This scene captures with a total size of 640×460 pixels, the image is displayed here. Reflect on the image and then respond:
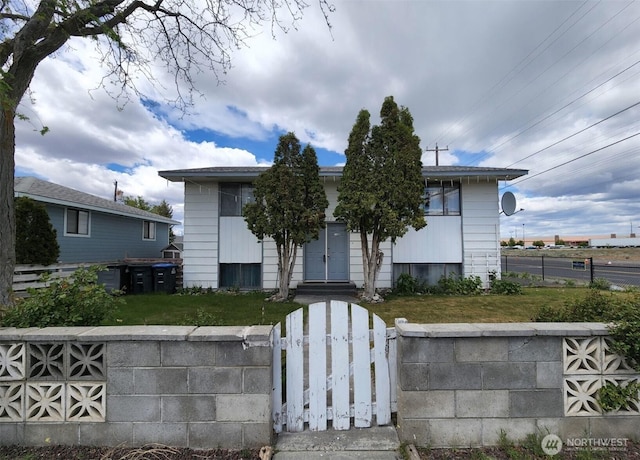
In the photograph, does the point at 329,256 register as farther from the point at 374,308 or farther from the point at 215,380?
the point at 215,380

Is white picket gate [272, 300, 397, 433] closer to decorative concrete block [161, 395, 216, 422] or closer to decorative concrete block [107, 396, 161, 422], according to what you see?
decorative concrete block [161, 395, 216, 422]

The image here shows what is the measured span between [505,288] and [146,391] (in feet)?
32.2

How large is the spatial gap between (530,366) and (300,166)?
6.50m

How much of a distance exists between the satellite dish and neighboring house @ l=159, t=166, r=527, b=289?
23 cm

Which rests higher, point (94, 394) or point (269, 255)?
point (269, 255)

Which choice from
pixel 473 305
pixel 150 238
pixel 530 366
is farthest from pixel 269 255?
pixel 150 238

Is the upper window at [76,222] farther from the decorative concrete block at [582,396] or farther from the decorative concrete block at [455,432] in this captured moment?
the decorative concrete block at [582,396]

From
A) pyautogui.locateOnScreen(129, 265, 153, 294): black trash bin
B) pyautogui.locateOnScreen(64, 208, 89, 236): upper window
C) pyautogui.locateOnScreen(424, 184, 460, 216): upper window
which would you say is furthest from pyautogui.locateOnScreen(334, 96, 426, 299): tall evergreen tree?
pyautogui.locateOnScreen(64, 208, 89, 236): upper window

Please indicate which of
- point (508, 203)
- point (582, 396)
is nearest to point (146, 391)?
point (582, 396)

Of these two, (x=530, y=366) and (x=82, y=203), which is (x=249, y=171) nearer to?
(x=82, y=203)

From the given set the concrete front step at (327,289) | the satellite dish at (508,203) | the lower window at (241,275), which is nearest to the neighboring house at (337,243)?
the lower window at (241,275)

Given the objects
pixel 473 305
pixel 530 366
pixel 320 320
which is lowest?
pixel 473 305

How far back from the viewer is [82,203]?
1079 centimetres

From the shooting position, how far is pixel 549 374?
2234 millimetres
